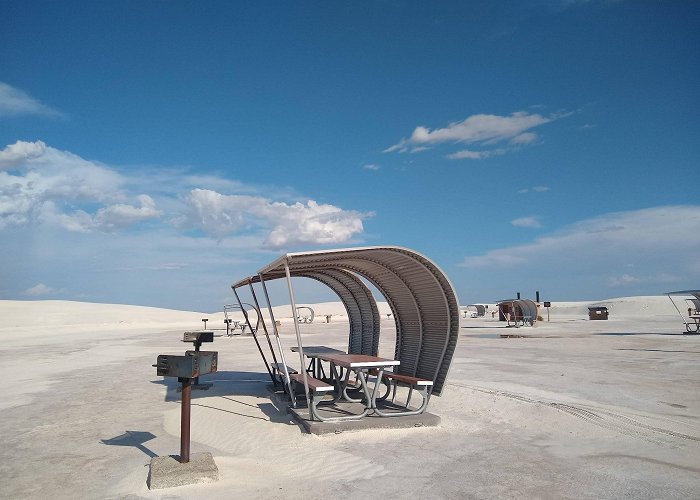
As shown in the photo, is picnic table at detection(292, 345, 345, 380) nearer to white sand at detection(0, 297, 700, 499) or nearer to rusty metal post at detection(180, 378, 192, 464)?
white sand at detection(0, 297, 700, 499)

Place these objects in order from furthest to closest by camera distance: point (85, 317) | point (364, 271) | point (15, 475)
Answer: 1. point (85, 317)
2. point (364, 271)
3. point (15, 475)

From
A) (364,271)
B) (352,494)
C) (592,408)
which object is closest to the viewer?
(352,494)

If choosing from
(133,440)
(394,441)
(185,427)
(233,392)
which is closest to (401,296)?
(394,441)

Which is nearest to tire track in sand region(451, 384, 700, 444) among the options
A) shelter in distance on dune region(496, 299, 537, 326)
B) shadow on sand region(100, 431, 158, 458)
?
shadow on sand region(100, 431, 158, 458)

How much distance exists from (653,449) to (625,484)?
1489 millimetres

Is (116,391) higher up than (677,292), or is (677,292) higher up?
(677,292)

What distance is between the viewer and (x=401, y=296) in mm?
10070

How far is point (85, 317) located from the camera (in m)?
52.5

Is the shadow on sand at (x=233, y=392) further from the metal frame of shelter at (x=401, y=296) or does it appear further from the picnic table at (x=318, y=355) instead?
the picnic table at (x=318, y=355)

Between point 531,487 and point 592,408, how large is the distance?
161 inches

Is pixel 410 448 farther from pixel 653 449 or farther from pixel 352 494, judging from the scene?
pixel 653 449

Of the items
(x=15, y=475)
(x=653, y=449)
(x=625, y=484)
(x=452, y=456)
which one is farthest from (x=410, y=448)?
(x=15, y=475)

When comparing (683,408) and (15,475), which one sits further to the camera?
(683,408)

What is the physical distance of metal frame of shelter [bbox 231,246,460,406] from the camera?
26.8 feet
